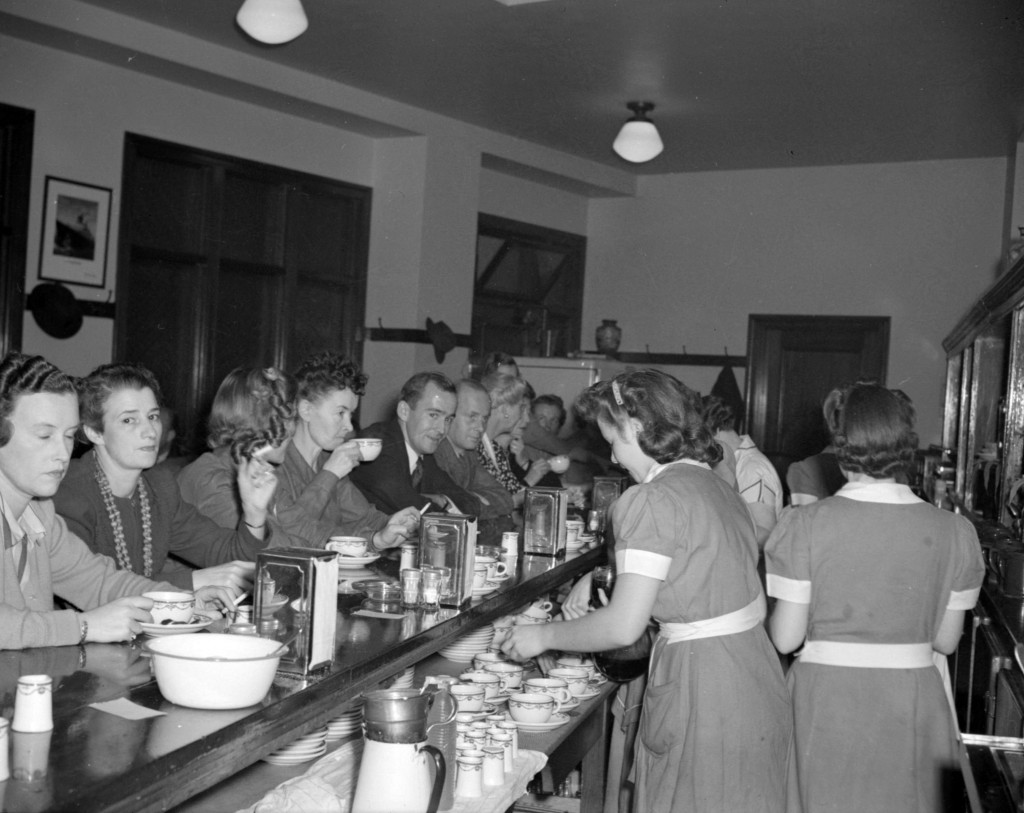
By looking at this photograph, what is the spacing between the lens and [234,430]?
3.79 metres

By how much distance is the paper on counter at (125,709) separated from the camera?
173 cm

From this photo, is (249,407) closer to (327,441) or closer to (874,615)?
(327,441)

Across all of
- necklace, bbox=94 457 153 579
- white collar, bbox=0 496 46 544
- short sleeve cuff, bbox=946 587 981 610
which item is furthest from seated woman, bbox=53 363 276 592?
short sleeve cuff, bbox=946 587 981 610

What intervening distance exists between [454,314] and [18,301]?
3.15 meters

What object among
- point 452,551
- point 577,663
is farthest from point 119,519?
point 577,663

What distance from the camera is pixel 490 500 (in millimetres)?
5281

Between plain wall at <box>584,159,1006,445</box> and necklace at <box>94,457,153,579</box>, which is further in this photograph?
plain wall at <box>584,159,1006,445</box>

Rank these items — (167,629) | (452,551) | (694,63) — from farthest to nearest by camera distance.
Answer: (694,63) → (452,551) → (167,629)

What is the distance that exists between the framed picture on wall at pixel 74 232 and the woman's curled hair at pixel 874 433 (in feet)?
15.3

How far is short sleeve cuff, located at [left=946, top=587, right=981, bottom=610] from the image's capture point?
9.61 feet

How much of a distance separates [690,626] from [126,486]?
1.53 meters

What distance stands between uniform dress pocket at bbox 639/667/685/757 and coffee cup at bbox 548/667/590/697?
0.70 meters

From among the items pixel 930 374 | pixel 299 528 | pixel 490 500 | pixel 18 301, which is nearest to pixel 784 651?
pixel 299 528

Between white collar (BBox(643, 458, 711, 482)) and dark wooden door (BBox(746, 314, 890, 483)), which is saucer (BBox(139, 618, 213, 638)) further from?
dark wooden door (BBox(746, 314, 890, 483))
